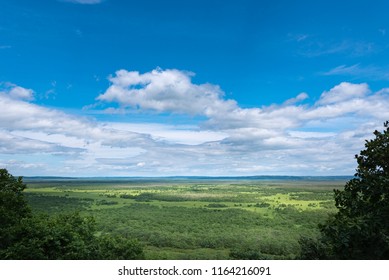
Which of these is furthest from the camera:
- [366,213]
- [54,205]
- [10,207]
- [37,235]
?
[54,205]

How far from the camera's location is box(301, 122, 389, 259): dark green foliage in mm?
17438

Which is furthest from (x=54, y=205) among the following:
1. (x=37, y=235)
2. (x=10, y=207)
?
(x=37, y=235)

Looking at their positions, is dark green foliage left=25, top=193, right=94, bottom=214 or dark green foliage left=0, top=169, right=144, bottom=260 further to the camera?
dark green foliage left=25, top=193, right=94, bottom=214

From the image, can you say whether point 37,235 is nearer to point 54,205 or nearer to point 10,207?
point 10,207

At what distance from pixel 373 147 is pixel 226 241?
67.5 m

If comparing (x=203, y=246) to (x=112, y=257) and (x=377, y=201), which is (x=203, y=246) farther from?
(x=377, y=201)

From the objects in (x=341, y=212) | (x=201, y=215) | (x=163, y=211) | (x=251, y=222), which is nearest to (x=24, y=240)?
(x=341, y=212)

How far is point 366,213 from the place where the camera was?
731 inches

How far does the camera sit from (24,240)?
77.9 feet

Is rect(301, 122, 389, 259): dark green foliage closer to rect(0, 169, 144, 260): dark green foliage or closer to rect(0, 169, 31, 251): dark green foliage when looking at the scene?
rect(0, 169, 144, 260): dark green foliage

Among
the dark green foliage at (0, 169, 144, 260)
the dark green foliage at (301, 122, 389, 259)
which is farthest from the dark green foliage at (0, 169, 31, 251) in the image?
the dark green foliage at (301, 122, 389, 259)

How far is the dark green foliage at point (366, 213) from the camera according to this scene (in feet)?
57.2

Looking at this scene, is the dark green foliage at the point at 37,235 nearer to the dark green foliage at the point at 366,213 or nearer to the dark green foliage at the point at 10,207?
the dark green foliage at the point at 10,207

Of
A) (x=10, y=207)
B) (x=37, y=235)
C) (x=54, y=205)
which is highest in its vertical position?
(x=10, y=207)
